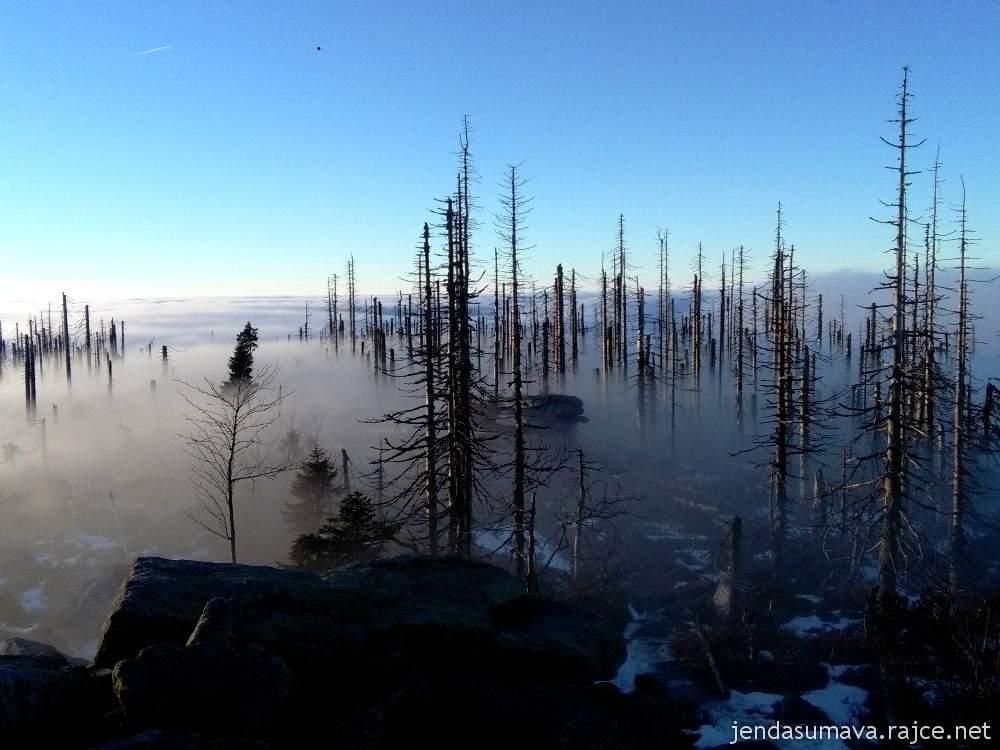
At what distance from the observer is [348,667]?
26.4ft

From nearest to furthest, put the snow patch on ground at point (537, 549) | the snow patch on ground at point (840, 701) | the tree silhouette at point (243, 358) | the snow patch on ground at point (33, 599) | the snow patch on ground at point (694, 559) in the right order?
the snow patch on ground at point (840, 701) → the snow patch on ground at point (33, 599) → the snow patch on ground at point (694, 559) → the snow patch on ground at point (537, 549) → the tree silhouette at point (243, 358)

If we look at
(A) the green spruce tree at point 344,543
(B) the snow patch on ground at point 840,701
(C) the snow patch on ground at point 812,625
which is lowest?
(C) the snow patch on ground at point 812,625

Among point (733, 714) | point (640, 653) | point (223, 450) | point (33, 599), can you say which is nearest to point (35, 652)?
point (733, 714)

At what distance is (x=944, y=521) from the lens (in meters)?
31.3

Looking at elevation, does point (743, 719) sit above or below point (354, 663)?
below

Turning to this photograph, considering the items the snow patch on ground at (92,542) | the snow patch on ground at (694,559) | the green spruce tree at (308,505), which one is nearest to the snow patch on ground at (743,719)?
the snow patch on ground at (694,559)

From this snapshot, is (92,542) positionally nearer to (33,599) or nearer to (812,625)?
(33,599)

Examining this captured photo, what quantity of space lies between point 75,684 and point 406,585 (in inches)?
187

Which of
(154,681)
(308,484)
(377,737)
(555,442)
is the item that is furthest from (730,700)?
(555,442)

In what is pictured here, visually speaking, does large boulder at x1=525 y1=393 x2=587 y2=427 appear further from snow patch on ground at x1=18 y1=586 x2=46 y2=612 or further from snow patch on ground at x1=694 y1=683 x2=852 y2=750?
snow patch on ground at x1=694 y1=683 x2=852 y2=750

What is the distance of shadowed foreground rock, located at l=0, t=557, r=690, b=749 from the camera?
6562 mm

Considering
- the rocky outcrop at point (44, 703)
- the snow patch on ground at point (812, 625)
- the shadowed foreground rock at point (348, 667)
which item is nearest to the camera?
the rocky outcrop at point (44, 703)

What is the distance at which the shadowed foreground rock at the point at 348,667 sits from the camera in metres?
6.56

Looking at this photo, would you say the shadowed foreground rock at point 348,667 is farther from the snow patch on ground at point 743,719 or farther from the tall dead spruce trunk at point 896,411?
the tall dead spruce trunk at point 896,411
